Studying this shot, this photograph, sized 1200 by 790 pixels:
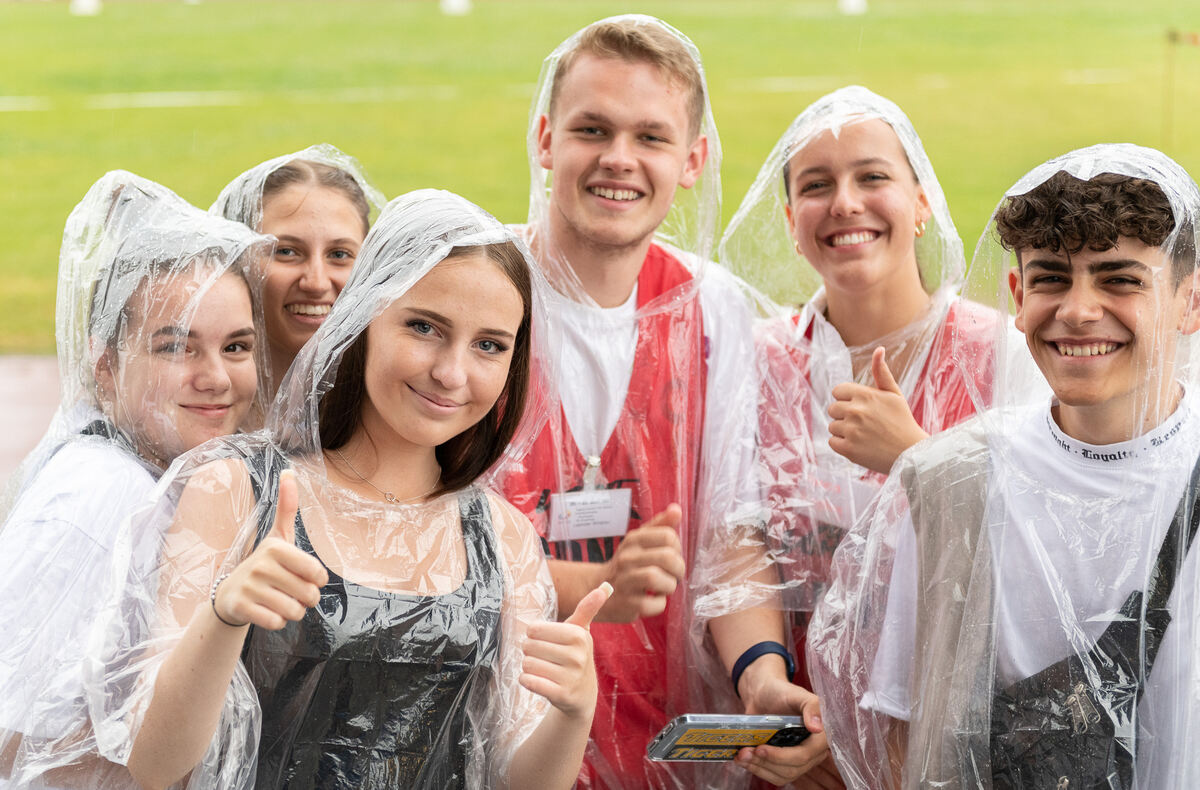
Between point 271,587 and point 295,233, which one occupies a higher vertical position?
point 295,233

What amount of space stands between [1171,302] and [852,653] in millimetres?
714

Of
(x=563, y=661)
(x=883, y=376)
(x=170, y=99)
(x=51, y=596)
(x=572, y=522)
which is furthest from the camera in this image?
(x=170, y=99)

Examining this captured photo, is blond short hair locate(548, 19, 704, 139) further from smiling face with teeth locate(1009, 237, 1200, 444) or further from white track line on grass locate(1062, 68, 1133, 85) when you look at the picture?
white track line on grass locate(1062, 68, 1133, 85)

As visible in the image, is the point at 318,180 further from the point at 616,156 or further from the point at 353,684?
the point at 353,684

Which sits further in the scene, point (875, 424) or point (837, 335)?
point (837, 335)

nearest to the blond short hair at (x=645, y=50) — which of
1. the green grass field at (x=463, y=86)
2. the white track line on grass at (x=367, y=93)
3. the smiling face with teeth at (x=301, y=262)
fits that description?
the smiling face with teeth at (x=301, y=262)

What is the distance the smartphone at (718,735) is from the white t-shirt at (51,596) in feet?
2.86

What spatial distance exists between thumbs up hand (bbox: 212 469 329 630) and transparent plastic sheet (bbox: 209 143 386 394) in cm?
94

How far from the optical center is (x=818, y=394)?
2.53 m

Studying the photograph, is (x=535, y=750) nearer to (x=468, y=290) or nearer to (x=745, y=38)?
(x=468, y=290)

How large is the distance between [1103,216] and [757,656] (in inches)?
38.8

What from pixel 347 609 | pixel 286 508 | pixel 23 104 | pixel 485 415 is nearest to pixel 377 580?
pixel 347 609

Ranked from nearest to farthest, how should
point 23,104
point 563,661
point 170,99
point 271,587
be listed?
point 271,587 < point 563,661 < point 23,104 < point 170,99

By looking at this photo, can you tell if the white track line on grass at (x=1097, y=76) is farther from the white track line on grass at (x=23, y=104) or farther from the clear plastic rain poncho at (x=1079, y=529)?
the clear plastic rain poncho at (x=1079, y=529)
